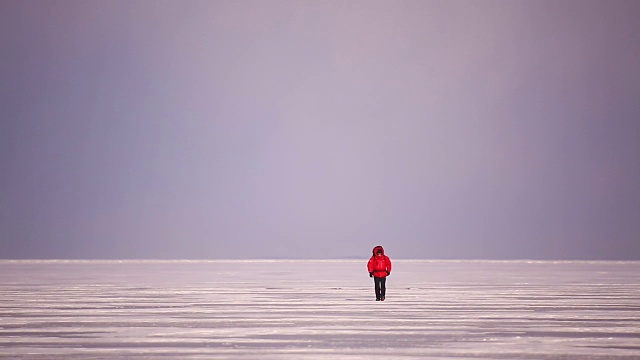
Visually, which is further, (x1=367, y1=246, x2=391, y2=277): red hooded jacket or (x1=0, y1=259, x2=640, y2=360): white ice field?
(x1=367, y1=246, x2=391, y2=277): red hooded jacket

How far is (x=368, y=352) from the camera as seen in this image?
524 inches

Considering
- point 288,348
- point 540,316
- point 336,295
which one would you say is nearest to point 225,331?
point 288,348

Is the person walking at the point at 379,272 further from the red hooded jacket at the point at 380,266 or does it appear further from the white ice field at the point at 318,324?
the white ice field at the point at 318,324

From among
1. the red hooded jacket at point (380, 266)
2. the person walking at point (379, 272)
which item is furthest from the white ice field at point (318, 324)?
the red hooded jacket at point (380, 266)

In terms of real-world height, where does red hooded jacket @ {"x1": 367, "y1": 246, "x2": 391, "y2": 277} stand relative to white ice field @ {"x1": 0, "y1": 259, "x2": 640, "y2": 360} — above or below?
above

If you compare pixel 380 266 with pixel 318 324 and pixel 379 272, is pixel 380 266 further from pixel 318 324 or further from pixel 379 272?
pixel 318 324

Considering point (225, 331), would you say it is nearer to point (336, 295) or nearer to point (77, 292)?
point (336, 295)

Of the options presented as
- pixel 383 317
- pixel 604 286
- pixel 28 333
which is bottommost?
pixel 28 333

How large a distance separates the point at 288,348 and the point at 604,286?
66.6ft

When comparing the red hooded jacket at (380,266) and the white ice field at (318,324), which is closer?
the white ice field at (318,324)

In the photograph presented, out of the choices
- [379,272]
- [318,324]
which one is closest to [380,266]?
[379,272]

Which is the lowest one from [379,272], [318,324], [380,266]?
[318,324]

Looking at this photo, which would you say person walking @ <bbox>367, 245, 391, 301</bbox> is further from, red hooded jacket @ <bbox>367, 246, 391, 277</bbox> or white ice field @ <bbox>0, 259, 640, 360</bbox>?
white ice field @ <bbox>0, 259, 640, 360</bbox>

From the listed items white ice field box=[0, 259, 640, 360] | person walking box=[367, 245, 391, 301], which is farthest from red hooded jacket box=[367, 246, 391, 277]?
white ice field box=[0, 259, 640, 360]
